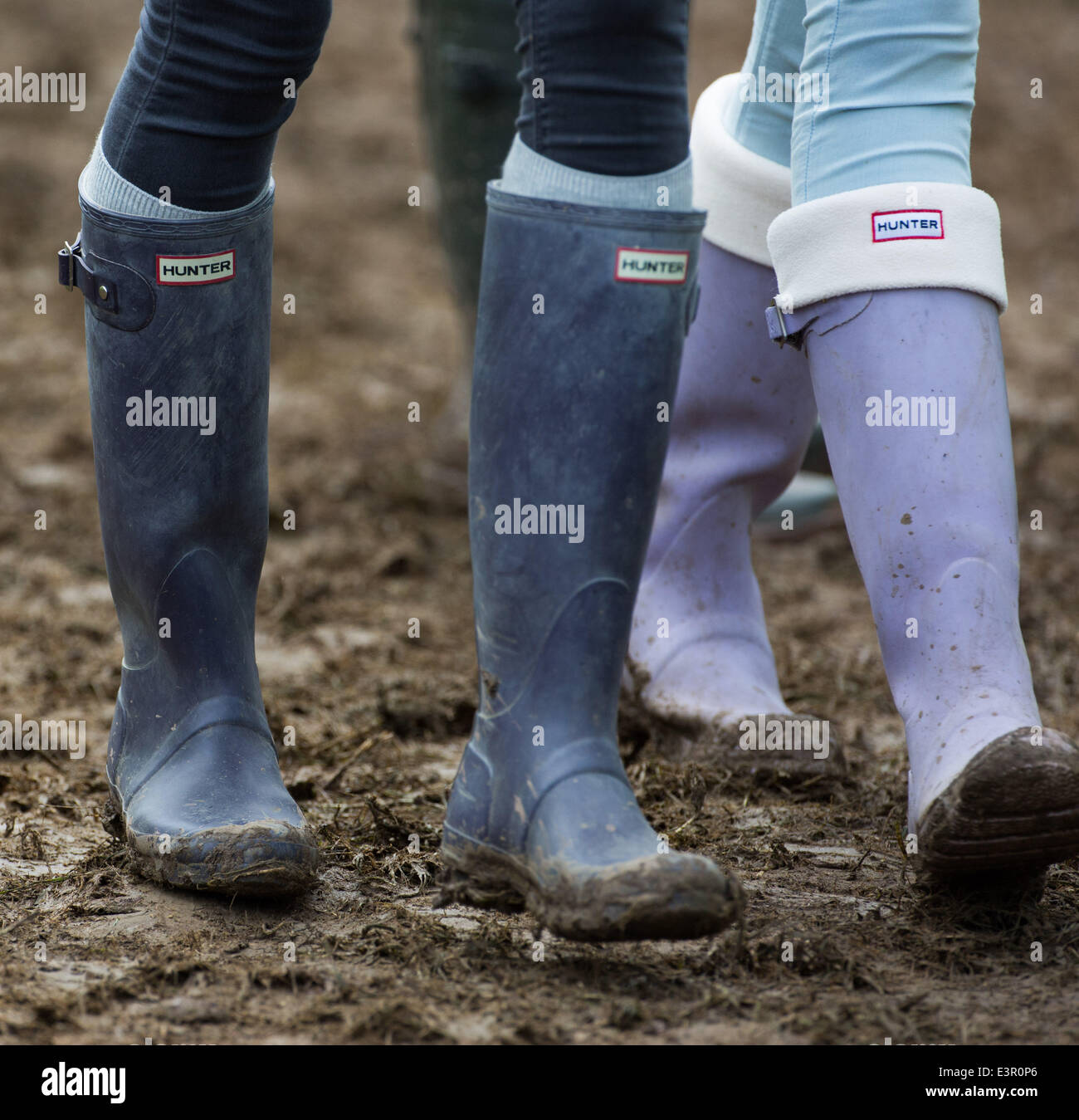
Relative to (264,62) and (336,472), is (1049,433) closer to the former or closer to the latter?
(336,472)

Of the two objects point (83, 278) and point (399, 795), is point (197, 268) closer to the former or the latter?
point (83, 278)

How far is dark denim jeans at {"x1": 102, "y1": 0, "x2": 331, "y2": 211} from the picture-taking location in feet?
4.17

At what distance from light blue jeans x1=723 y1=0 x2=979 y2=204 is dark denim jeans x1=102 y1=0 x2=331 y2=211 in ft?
1.49

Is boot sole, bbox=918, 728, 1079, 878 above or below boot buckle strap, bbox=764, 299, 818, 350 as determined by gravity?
below

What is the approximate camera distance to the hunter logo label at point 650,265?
1235mm

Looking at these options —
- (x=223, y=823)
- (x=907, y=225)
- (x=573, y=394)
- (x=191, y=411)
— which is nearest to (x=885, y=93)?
(x=907, y=225)

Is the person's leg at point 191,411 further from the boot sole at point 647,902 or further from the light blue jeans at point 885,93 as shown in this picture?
the light blue jeans at point 885,93

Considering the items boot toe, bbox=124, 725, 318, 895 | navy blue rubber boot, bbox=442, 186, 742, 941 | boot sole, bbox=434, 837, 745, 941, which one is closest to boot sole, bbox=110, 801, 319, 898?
boot toe, bbox=124, 725, 318, 895

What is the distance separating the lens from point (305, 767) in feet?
6.14

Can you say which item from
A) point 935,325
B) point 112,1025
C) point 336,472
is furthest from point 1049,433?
point 112,1025

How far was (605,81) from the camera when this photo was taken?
1.22 metres

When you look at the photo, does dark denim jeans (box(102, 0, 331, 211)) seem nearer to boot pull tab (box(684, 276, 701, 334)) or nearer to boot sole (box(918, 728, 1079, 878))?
boot pull tab (box(684, 276, 701, 334))

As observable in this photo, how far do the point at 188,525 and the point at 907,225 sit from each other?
737 millimetres
